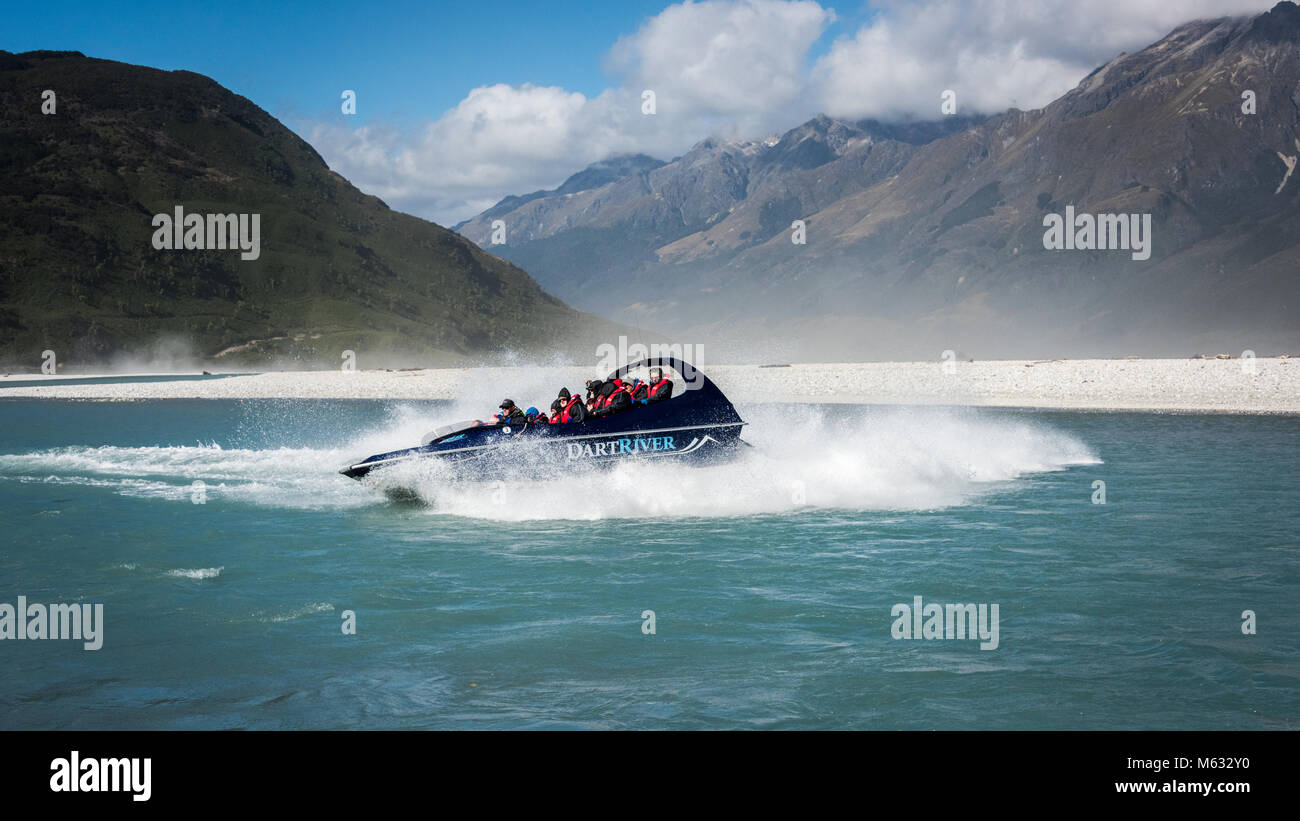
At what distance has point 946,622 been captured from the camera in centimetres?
1211

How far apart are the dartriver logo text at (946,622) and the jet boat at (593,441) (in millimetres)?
7993

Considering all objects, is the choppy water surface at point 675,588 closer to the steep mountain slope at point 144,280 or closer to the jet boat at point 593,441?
the jet boat at point 593,441

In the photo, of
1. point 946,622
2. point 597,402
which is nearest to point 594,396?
point 597,402

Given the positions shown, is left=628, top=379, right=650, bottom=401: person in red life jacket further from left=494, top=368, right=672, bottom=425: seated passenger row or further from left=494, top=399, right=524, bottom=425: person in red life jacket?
left=494, top=399, right=524, bottom=425: person in red life jacket

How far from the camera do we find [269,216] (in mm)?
199875

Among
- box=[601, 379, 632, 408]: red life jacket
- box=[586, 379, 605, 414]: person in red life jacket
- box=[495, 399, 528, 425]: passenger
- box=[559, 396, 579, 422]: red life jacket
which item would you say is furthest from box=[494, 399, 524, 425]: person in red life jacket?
box=[601, 379, 632, 408]: red life jacket

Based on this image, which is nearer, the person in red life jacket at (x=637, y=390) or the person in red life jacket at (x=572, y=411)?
the person in red life jacket at (x=572, y=411)

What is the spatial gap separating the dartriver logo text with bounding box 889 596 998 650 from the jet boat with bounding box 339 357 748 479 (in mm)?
7993

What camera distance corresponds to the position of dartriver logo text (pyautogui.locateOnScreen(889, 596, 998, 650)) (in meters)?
11.6

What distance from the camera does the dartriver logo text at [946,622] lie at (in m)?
11.6

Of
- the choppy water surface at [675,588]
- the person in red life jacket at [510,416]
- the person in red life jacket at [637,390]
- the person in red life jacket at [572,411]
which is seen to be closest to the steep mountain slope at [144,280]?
the choppy water surface at [675,588]
